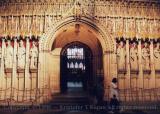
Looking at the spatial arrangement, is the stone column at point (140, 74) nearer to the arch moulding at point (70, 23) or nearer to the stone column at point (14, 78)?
the arch moulding at point (70, 23)

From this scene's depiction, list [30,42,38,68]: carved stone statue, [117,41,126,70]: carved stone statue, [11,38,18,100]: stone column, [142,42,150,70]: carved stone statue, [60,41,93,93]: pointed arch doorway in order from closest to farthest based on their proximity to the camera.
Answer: [11,38,18,100]: stone column
[30,42,38,68]: carved stone statue
[117,41,126,70]: carved stone statue
[142,42,150,70]: carved stone statue
[60,41,93,93]: pointed arch doorway

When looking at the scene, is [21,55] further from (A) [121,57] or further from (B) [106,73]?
(A) [121,57]

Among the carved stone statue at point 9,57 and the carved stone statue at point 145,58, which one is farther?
the carved stone statue at point 145,58

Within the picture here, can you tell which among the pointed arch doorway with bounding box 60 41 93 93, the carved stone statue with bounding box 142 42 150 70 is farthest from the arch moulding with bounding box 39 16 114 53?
the pointed arch doorway with bounding box 60 41 93 93

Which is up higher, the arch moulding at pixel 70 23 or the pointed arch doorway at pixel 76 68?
the arch moulding at pixel 70 23

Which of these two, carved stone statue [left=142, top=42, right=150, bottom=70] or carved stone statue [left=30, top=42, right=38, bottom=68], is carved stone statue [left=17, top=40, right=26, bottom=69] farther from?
carved stone statue [left=142, top=42, right=150, bottom=70]

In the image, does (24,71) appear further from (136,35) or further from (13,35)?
(136,35)


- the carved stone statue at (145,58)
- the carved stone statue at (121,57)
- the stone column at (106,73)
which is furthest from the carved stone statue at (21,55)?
the carved stone statue at (145,58)

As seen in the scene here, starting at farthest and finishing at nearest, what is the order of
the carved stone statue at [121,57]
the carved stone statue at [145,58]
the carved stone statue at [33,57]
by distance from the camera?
the carved stone statue at [145,58]
the carved stone statue at [121,57]
the carved stone statue at [33,57]

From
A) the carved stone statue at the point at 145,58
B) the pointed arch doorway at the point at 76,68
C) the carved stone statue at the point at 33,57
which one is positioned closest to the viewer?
the carved stone statue at the point at 33,57

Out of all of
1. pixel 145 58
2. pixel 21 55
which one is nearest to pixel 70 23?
pixel 21 55

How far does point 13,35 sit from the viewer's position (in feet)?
54.9

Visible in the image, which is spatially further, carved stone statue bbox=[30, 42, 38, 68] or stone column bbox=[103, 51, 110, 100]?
carved stone statue bbox=[30, 42, 38, 68]

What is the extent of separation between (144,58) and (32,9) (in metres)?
7.06
